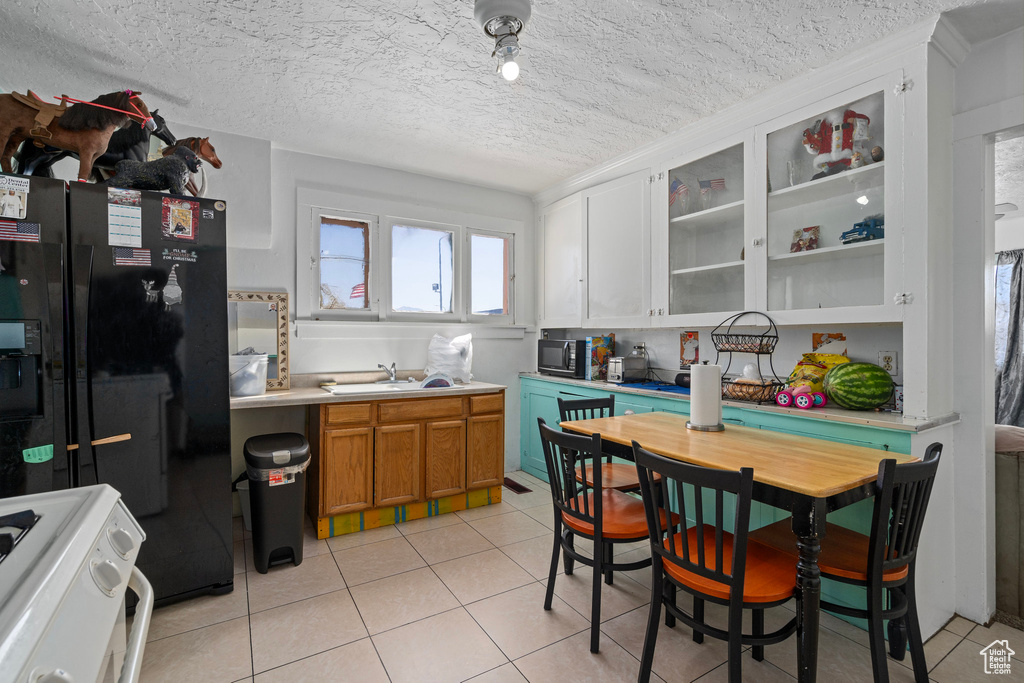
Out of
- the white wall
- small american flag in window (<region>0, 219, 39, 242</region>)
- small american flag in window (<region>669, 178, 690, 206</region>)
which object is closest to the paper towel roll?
the white wall

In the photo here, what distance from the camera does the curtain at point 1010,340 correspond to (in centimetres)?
423

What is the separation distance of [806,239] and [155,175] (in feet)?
10.7

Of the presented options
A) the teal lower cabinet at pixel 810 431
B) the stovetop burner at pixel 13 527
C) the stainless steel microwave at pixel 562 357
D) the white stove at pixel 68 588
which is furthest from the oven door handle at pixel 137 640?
the stainless steel microwave at pixel 562 357

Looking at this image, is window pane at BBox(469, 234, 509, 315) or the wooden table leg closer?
the wooden table leg

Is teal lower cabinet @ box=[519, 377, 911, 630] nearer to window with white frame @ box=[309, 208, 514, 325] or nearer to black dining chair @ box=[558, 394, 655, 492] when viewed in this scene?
black dining chair @ box=[558, 394, 655, 492]

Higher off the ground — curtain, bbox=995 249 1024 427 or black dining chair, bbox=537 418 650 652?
curtain, bbox=995 249 1024 427

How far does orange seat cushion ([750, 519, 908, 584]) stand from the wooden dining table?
0.06 meters

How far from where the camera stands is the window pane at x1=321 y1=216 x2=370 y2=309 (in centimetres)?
355

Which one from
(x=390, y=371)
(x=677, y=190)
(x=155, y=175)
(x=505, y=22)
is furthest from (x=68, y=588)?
(x=677, y=190)

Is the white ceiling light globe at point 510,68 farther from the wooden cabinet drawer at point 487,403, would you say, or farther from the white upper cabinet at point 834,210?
the wooden cabinet drawer at point 487,403

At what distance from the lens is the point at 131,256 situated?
2049mm

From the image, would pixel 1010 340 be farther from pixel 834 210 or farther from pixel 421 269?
pixel 421 269

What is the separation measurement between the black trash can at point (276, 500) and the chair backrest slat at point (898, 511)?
256 cm

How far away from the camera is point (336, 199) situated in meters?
3.55
